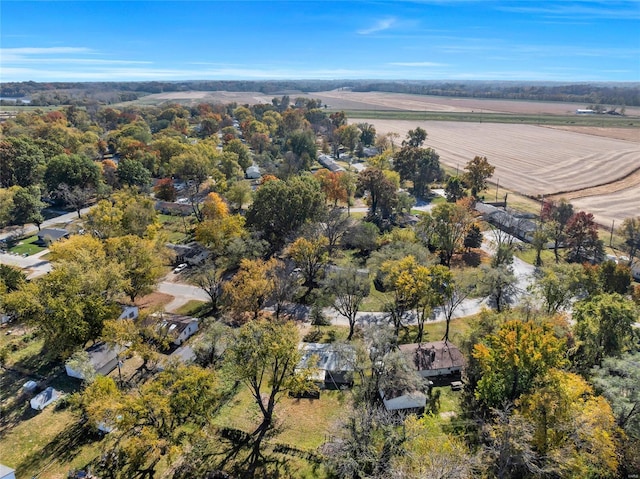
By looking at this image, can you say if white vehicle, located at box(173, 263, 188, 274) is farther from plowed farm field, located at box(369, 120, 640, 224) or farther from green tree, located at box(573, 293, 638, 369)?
plowed farm field, located at box(369, 120, 640, 224)

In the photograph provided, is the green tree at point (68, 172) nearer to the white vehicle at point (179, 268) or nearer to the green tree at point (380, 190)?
the white vehicle at point (179, 268)

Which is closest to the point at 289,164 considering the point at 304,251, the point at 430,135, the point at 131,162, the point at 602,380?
the point at 131,162

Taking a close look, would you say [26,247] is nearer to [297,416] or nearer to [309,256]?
[309,256]

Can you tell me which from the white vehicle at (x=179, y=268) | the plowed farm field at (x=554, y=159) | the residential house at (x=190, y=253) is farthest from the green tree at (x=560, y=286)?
the white vehicle at (x=179, y=268)

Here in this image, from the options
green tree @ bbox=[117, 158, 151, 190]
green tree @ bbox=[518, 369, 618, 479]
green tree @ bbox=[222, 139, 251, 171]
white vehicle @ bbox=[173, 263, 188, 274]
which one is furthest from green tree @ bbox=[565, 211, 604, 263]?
green tree @ bbox=[117, 158, 151, 190]

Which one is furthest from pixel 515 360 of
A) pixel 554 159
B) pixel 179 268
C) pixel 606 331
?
pixel 554 159
